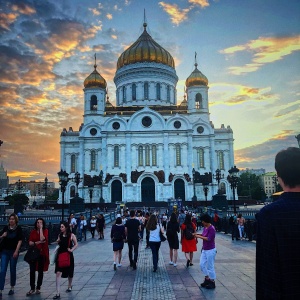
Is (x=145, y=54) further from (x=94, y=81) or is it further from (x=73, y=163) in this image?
(x=73, y=163)

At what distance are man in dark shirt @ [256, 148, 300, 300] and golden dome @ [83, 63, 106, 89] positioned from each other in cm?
6020

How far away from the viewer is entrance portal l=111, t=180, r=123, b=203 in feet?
182

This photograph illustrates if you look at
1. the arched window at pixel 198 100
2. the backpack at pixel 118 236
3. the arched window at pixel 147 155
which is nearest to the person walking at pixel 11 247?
the backpack at pixel 118 236

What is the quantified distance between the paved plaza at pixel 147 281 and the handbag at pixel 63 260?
734mm

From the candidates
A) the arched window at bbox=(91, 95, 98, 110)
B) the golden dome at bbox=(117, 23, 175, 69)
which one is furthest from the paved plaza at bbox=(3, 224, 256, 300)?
the golden dome at bbox=(117, 23, 175, 69)

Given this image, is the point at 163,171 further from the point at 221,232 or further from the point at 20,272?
the point at 20,272

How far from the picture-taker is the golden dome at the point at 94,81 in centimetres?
6159

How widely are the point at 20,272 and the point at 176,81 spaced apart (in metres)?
60.8

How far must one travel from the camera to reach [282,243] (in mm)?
3061

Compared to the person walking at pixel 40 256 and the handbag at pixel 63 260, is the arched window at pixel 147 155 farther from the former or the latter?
the handbag at pixel 63 260

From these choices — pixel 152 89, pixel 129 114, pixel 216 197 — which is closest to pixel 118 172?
pixel 129 114

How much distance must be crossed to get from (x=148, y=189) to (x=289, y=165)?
53210 mm

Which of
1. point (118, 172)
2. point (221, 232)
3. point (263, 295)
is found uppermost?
point (118, 172)

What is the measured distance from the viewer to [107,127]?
58281mm
